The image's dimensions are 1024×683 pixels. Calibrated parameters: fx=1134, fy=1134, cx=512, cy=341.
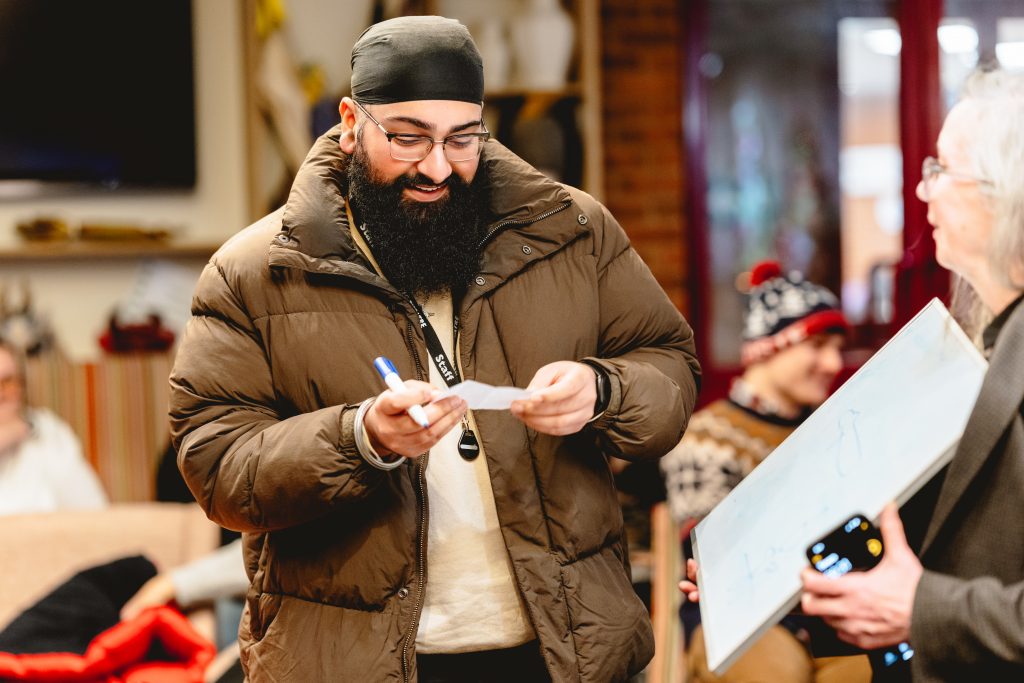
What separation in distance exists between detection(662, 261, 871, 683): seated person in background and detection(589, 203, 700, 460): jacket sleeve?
1228 mm

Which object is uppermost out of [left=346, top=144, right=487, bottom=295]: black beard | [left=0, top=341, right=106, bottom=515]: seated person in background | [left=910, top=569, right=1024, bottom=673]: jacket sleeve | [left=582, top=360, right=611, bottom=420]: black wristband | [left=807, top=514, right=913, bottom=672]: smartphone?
[left=346, top=144, right=487, bottom=295]: black beard

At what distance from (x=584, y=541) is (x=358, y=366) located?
38cm

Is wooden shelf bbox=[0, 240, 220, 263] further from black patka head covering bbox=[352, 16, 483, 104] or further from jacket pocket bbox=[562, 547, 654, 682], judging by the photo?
jacket pocket bbox=[562, 547, 654, 682]

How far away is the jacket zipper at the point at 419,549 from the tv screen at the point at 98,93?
2967 mm

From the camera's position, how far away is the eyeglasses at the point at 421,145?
153 centimetres

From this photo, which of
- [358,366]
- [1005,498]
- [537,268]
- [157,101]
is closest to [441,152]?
[537,268]

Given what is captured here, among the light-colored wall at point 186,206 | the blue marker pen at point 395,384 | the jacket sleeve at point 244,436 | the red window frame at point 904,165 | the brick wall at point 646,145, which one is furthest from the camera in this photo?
the brick wall at point 646,145

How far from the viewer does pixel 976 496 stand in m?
1.25

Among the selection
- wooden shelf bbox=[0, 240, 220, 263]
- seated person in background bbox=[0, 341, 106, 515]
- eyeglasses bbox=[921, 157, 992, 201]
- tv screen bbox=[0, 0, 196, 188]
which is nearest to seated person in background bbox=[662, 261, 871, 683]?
eyeglasses bbox=[921, 157, 992, 201]

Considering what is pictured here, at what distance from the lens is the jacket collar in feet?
4.88

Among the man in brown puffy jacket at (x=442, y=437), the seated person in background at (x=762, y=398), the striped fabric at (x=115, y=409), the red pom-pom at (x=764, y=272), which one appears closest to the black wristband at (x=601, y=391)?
the man in brown puffy jacket at (x=442, y=437)

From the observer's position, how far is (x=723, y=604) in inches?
50.2

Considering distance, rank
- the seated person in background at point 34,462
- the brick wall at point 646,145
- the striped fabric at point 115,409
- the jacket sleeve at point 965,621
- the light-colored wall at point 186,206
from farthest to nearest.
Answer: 1. the brick wall at point 646,145
2. the light-colored wall at point 186,206
3. the striped fabric at point 115,409
4. the seated person in background at point 34,462
5. the jacket sleeve at point 965,621

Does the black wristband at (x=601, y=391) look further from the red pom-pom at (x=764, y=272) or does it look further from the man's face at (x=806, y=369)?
the red pom-pom at (x=764, y=272)
